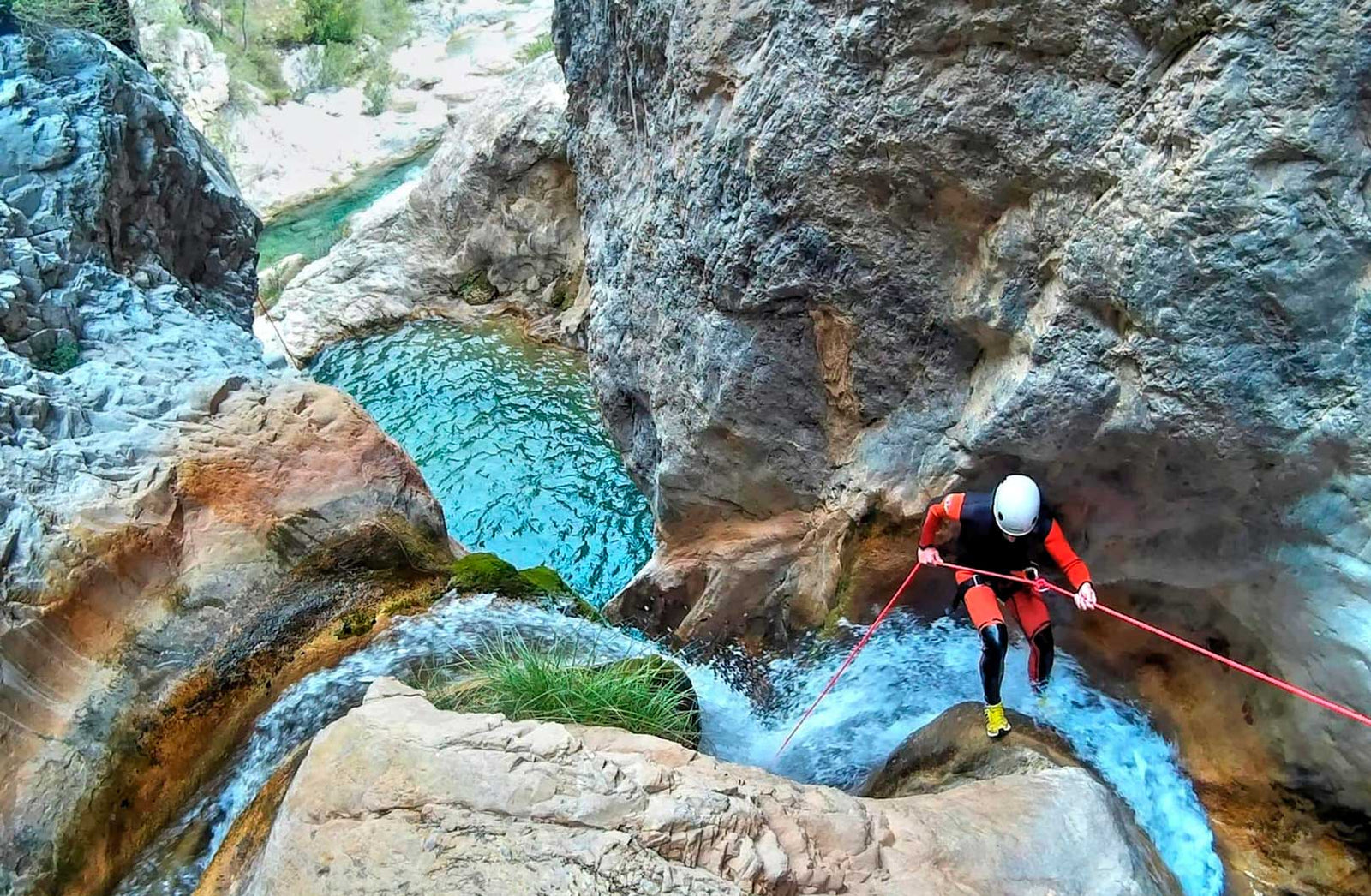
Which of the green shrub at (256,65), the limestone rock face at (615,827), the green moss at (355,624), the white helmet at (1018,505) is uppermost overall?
the white helmet at (1018,505)

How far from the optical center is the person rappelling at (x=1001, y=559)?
14.0 feet

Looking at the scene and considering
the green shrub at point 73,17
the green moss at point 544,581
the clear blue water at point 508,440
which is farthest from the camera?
the clear blue water at point 508,440

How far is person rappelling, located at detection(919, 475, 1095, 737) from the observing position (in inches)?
168

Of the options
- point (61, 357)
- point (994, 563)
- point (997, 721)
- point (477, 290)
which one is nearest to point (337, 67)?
point (477, 290)

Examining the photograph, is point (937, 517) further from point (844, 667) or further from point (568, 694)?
point (568, 694)

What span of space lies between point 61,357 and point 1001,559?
5874mm

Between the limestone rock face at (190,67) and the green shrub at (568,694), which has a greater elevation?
the green shrub at (568,694)

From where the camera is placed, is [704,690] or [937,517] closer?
[937,517]

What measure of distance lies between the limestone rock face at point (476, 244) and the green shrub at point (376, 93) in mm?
10387

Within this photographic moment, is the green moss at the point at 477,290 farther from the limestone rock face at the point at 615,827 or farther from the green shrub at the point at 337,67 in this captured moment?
the green shrub at the point at 337,67

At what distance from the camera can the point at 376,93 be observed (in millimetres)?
23125

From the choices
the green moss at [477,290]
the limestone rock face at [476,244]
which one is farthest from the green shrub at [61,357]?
the green moss at [477,290]

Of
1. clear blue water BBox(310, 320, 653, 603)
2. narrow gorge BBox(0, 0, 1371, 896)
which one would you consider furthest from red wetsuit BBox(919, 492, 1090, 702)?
clear blue water BBox(310, 320, 653, 603)

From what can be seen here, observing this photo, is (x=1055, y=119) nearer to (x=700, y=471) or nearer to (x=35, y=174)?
(x=700, y=471)
